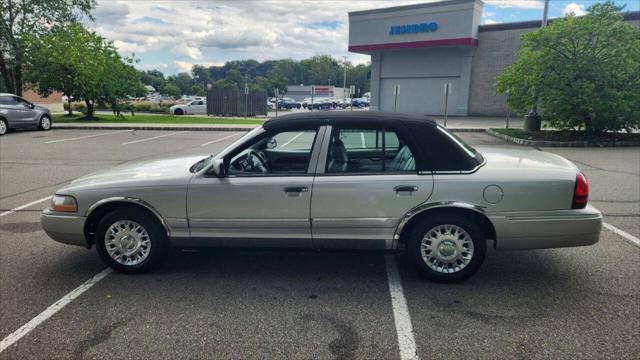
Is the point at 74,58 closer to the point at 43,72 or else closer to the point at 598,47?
the point at 43,72

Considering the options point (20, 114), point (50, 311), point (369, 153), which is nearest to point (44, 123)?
point (20, 114)

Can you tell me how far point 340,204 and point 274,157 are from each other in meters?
1.02

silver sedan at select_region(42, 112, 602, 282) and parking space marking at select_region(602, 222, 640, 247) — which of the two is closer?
silver sedan at select_region(42, 112, 602, 282)

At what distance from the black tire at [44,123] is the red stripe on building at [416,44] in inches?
824

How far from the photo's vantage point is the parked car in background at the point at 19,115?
18.1 m

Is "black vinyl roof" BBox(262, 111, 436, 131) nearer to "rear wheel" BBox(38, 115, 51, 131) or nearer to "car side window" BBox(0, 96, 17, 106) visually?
"car side window" BBox(0, 96, 17, 106)

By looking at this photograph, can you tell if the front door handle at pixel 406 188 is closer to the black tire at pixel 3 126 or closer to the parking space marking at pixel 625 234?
the parking space marking at pixel 625 234

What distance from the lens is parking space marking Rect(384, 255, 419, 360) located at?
3.10 metres

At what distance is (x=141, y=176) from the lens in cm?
436

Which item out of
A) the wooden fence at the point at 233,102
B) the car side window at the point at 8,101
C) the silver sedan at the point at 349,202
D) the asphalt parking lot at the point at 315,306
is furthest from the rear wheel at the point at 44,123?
the silver sedan at the point at 349,202

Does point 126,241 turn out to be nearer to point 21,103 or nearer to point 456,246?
point 456,246

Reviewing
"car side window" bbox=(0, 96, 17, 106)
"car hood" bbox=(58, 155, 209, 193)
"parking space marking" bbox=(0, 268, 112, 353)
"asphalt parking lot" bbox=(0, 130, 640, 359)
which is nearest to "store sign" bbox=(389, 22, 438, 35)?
"car side window" bbox=(0, 96, 17, 106)

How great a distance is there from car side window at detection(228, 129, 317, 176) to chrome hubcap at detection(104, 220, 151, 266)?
3.52 feet

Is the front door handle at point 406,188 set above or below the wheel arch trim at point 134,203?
above
